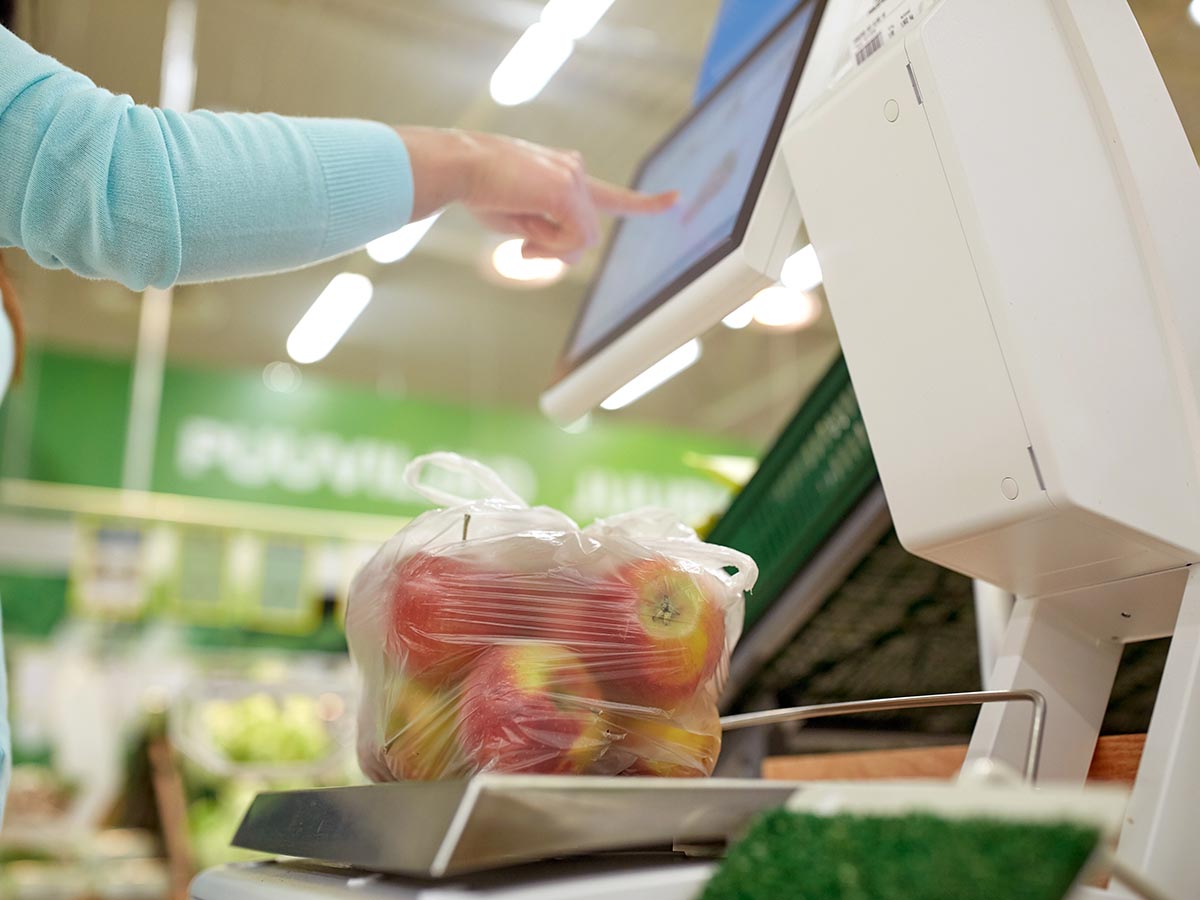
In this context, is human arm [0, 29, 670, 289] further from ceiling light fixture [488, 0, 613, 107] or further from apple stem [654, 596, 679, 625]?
ceiling light fixture [488, 0, 613, 107]

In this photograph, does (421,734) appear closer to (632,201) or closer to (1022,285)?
(1022,285)

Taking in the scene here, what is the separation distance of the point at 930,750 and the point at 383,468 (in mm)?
5327

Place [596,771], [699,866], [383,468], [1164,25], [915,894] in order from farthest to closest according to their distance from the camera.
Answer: [383,468]
[1164,25]
[596,771]
[699,866]
[915,894]

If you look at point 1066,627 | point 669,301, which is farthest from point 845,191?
point 1066,627

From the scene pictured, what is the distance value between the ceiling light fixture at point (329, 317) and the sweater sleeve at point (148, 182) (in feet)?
17.1

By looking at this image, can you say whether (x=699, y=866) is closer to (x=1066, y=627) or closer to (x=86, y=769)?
(x=1066, y=627)

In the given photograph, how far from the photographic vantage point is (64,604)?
19.0 ft

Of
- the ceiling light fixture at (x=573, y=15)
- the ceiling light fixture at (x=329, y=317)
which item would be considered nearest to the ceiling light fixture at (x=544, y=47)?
the ceiling light fixture at (x=573, y=15)

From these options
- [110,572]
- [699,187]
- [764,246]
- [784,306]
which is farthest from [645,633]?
[110,572]

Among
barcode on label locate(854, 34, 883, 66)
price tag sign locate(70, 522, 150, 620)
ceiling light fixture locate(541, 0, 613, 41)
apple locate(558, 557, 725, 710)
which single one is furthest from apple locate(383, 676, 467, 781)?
price tag sign locate(70, 522, 150, 620)

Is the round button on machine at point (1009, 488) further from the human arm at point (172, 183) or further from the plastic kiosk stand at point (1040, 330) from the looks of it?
the human arm at point (172, 183)

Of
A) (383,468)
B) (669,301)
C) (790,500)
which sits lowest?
(790,500)

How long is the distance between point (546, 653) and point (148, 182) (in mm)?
430

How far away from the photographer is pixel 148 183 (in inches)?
31.5
